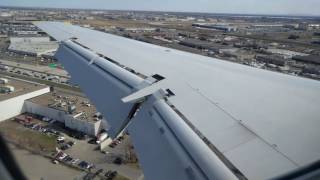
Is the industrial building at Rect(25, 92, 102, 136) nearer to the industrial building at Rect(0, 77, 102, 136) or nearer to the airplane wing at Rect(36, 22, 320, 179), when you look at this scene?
the industrial building at Rect(0, 77, 102, 136)

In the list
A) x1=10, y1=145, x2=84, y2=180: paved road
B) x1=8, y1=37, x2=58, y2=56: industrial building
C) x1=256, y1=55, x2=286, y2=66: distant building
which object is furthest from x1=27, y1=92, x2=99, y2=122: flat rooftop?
x1=256, y1=55, x2=286, y2=66: distant building

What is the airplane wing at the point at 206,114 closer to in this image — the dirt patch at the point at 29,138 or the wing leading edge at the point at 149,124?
the wing leading edge at the point at 149,124

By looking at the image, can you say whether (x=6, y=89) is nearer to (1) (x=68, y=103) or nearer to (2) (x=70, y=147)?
(1) (x=68, y=103)

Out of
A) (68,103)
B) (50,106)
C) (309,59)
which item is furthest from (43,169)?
(309,59)

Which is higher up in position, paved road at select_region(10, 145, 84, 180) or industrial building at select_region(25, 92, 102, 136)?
industrial building at select_region(25, 92, 102, 136)

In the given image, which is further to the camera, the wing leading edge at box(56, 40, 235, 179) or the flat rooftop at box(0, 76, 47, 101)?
the flat rooftop at box(0, 76, 47, 101)

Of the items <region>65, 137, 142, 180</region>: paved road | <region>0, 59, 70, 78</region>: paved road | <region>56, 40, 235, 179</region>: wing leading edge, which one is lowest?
<region>65, 137, 142, 180</region>: paved road

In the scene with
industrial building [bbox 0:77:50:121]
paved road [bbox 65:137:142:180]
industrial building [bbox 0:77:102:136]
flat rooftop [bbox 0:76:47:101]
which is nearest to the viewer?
paved road [bbox 65:137:142:180]
